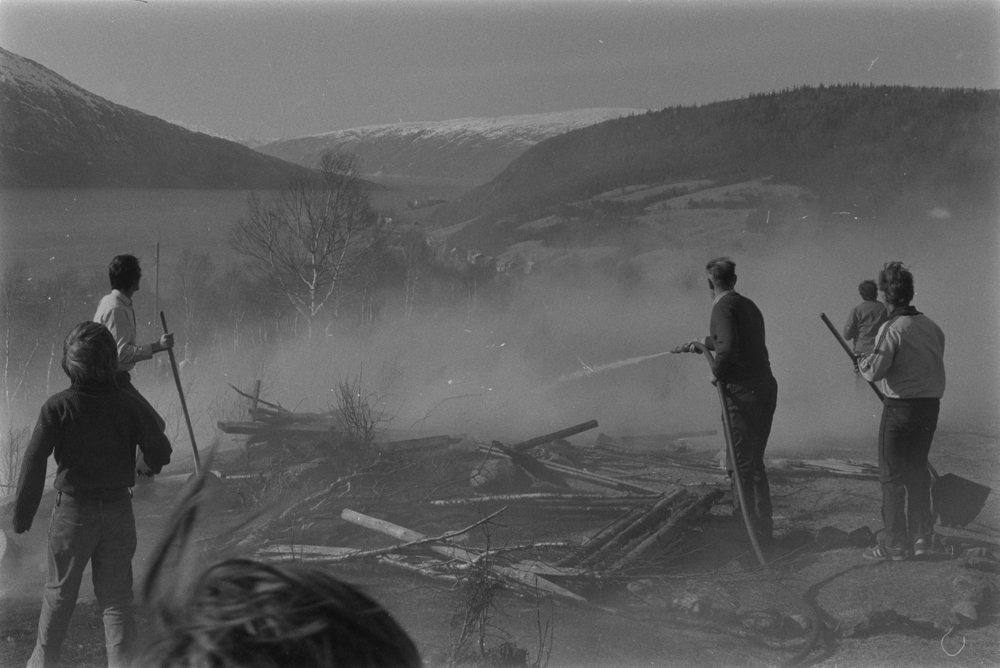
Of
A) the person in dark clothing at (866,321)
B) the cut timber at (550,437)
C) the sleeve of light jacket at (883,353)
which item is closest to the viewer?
the sleeve of light jacket at (883,353)

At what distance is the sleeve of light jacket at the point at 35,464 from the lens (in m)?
4.02

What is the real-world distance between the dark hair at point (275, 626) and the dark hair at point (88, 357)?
138 inches

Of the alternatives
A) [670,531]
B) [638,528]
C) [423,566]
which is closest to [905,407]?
[670,531]

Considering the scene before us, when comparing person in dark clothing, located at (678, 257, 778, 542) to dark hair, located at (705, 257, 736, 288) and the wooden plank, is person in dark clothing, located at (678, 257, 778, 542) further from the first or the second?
the wooden plank

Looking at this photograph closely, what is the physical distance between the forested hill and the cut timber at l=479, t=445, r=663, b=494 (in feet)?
39.0

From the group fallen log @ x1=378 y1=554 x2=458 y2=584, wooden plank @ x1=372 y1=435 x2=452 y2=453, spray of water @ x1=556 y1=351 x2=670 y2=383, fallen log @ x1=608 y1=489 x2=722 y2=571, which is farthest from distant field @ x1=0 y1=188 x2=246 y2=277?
fallen log @ x1=608 y1=489 x2=722 y2=571

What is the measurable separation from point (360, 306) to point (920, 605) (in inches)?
535

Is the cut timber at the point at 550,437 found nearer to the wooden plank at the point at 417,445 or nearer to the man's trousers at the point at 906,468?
the wooden plank at the point at 417,445

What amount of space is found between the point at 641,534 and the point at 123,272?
3.91m

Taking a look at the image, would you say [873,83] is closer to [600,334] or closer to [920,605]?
[600,334]

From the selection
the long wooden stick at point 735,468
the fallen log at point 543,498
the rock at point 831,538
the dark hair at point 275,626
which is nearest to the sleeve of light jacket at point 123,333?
the fallen log at point 543,498

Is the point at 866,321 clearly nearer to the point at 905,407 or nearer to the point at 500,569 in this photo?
the point at 905,407

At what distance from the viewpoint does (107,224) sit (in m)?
18.0

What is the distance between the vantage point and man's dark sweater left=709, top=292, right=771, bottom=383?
599 centimetres
